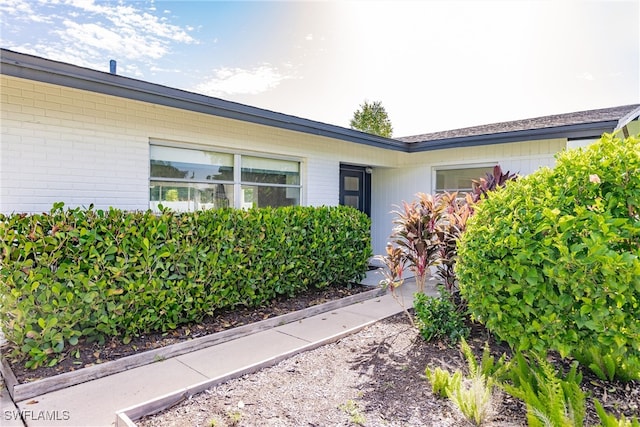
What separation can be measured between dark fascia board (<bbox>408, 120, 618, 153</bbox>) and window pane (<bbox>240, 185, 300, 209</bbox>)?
3137mm

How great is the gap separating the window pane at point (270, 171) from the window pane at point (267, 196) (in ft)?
0.43

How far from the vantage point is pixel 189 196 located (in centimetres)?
534

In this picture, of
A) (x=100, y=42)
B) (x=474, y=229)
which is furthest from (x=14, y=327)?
(x=100, y=42)

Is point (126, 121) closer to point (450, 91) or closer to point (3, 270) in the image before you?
point (3, 270)

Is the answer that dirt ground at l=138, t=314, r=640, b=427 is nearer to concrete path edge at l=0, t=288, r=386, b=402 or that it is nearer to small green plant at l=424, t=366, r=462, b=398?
small green plant at l=424, t=366, r=462, b=398

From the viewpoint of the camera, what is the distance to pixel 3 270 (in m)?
2.98

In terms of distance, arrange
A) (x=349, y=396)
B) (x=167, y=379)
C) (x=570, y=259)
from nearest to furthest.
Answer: (x=570, y=259) < (x=349, y=396) < (x=167, y=379)

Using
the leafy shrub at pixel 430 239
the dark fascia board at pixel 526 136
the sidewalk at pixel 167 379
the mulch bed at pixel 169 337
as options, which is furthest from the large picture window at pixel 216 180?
the dark fascia board at pixel 526 136

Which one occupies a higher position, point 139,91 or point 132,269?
point 139,91

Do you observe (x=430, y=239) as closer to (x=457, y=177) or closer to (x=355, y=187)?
(x=457, y=177)

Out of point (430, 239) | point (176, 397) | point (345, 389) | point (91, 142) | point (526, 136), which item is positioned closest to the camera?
point (176, 397)

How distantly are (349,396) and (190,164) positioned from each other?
4139mm

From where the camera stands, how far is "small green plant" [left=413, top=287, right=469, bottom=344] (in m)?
3.61

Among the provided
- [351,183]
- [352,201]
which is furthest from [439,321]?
[351,183]
